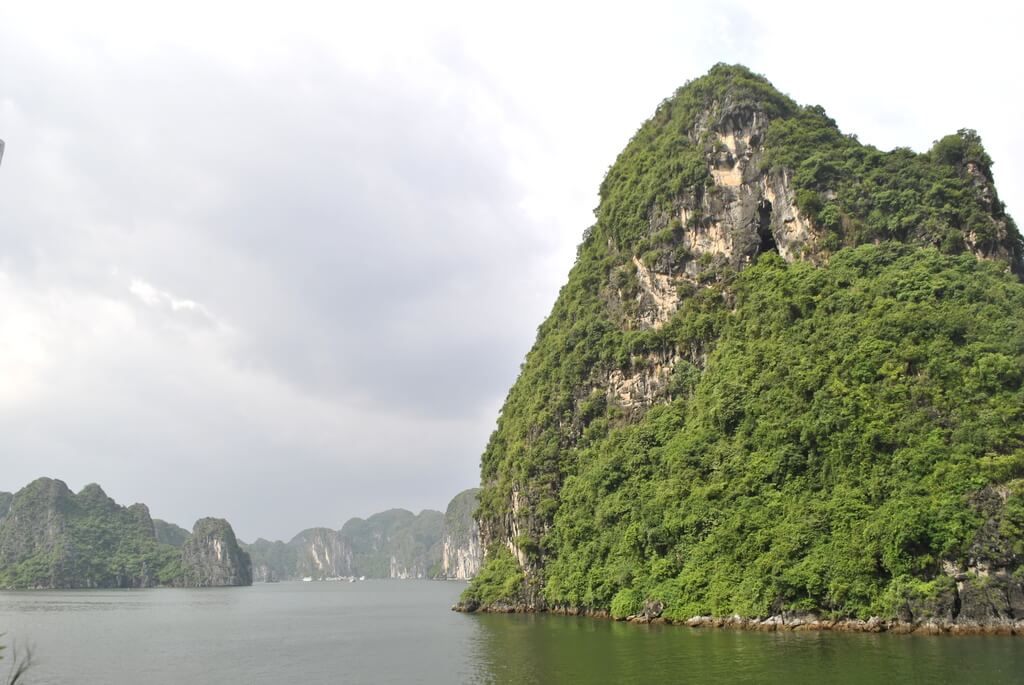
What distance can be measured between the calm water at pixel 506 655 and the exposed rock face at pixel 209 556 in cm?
12774

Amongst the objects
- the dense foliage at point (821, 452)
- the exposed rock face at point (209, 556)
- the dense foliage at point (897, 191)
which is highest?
the dense foliage at point (897, 191)

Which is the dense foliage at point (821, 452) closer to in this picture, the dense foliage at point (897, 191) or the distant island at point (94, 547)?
the dense foliage at point (897, 191)

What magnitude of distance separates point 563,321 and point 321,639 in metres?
42.7

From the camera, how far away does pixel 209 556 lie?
180 m

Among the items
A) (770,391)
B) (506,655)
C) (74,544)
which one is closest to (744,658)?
(506,655)

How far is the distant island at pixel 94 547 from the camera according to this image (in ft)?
507

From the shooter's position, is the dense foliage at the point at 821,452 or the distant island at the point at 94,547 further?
the distant island at the point at 94,547

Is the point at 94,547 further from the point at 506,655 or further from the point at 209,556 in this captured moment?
the point at 506,655

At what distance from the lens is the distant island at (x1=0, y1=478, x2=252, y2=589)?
6088 inches

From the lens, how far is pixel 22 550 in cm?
15675

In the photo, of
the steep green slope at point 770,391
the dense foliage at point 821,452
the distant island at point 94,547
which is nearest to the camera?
the dense foliage at point 821,452

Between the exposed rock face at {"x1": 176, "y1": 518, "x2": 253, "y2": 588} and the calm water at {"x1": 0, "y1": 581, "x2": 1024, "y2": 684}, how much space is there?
127742mm

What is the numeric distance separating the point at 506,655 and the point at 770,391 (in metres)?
25.8

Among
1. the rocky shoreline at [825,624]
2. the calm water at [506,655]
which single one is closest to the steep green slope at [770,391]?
the rocky shoreline at [825,624]
